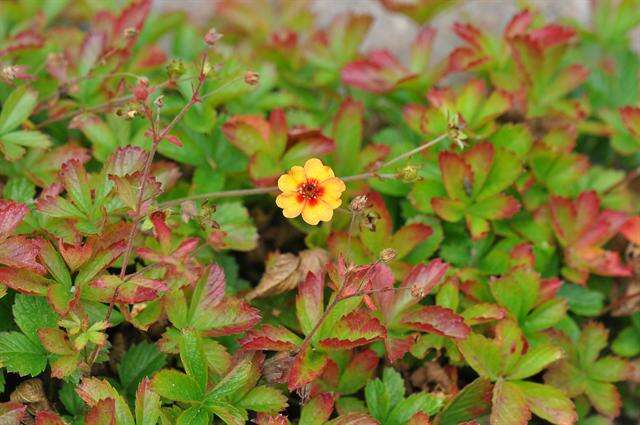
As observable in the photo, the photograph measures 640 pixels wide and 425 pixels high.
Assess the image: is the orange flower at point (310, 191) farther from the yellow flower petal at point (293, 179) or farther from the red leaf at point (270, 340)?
the red leaf at point (270, 340)

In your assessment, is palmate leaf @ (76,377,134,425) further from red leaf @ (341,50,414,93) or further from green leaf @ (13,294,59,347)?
red leaf @ (341,50,414,93)

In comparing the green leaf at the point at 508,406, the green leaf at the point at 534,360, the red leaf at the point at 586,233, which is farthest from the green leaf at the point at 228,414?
the red leaf at the point at 586,233

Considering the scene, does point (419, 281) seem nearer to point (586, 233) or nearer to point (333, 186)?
point (333, 186)

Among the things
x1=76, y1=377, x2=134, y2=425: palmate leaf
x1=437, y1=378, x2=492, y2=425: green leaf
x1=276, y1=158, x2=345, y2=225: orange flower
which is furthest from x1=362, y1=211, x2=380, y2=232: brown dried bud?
x1=76, y1=377, x2=134, y2=425: palmate leaf

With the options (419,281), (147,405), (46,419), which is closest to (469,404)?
(419,281)

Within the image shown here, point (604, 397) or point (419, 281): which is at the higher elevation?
point (419, 281)

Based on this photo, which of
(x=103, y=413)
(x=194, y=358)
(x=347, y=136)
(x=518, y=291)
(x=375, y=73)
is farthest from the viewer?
(x=375, y=73)

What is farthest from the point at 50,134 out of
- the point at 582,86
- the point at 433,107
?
the point at 582,86
